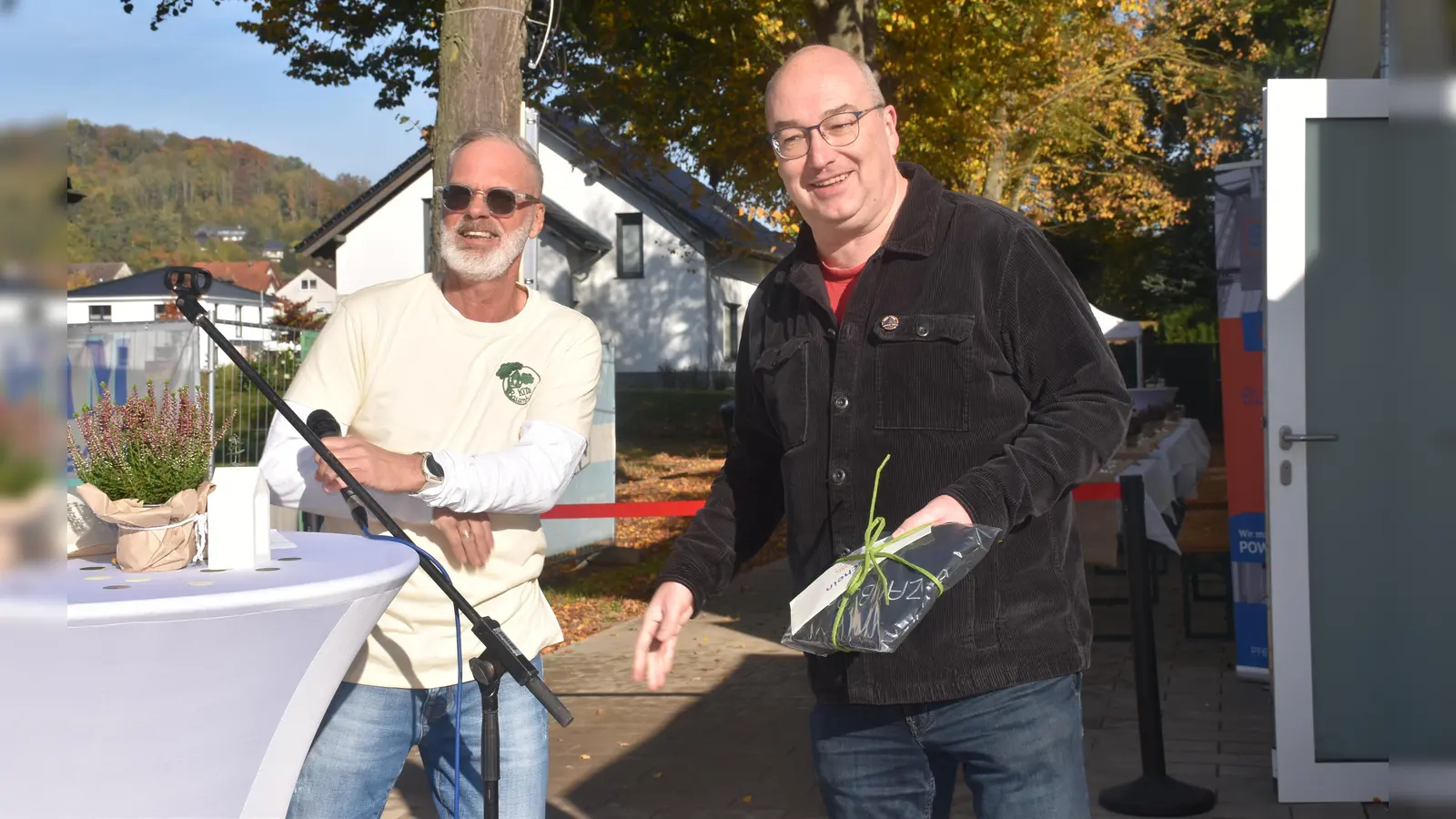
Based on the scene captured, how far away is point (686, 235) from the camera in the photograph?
4247cm

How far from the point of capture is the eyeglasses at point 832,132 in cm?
260

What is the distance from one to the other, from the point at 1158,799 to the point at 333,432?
3910 millimetres

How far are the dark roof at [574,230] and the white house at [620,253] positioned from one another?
0.18 ft

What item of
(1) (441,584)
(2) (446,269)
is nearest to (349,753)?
(1) (441,584)

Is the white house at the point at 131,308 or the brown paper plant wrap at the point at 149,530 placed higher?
the white house at the point at 131,308

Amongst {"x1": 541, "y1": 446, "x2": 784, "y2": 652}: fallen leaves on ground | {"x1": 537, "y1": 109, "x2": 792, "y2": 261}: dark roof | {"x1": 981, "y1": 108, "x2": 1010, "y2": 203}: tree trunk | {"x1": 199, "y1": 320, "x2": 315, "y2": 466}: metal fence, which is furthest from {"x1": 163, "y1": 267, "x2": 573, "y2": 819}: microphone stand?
{"x1": 981, "y1": 108, "x2": 1010, "y2": 203}: tree trunk

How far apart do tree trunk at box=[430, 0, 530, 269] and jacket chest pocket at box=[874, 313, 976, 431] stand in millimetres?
4150

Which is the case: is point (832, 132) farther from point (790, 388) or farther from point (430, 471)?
point (430, 471)

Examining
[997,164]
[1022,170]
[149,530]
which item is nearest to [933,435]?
[149,530]

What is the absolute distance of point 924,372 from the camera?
258 cm

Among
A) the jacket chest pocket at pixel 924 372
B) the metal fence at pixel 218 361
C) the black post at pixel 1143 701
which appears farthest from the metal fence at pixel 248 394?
the jacket chest pocket at pixel 924 372

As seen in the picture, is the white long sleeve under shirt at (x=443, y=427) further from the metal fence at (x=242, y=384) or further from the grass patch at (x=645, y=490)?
the grass patch at (x=645, y=490)

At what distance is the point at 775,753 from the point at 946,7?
1178 cm

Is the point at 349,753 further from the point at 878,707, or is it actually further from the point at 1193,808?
the point at 1193,808
